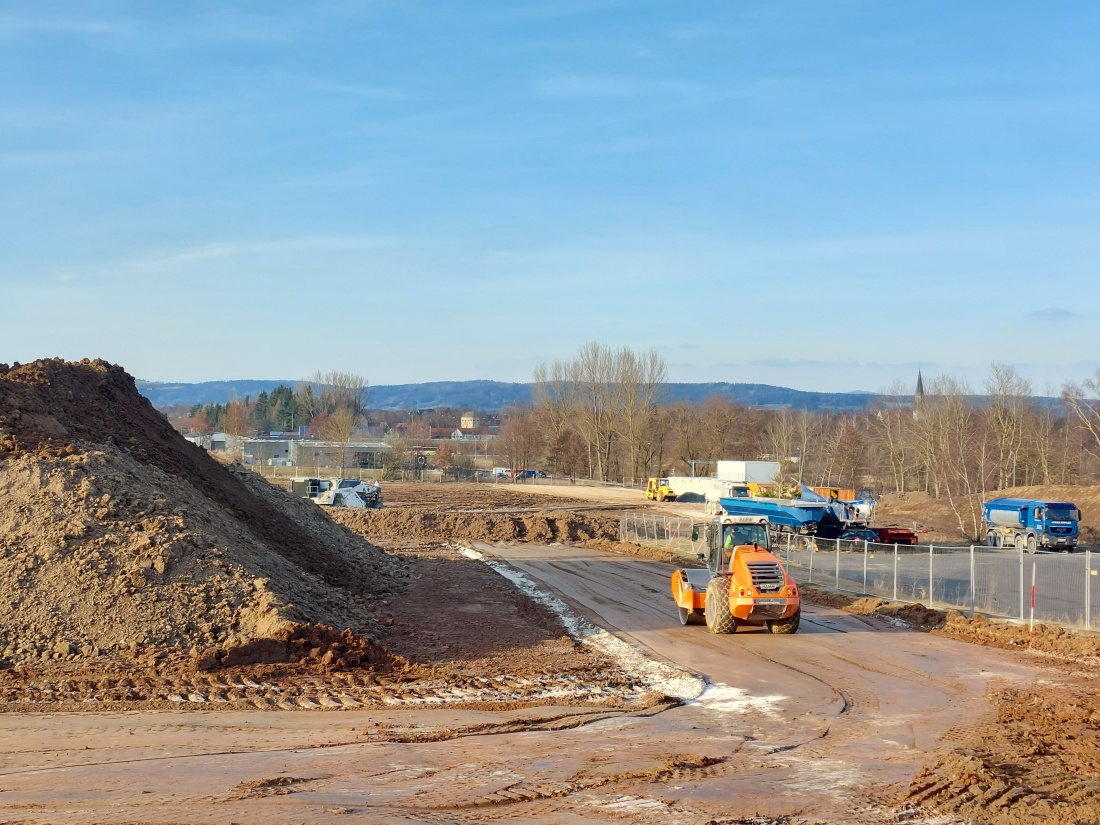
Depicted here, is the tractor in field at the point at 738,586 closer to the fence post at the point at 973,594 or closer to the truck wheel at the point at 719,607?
the truck wheel at the point at 719,607

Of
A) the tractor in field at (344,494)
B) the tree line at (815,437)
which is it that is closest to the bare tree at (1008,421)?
the tree line at (815,437)

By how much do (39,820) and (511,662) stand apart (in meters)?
8.80

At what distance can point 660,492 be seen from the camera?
244ft

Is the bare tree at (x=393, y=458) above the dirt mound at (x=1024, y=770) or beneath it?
above

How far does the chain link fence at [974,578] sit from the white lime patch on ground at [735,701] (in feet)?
22.0

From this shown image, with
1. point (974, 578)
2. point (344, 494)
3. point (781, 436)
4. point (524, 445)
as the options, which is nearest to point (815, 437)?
point (781, 436)

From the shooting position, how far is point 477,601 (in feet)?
77.9

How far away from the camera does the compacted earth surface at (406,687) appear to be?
29.9ft

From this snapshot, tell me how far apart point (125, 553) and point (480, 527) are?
29728 millimetres

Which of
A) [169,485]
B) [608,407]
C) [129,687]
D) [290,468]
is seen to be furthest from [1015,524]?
[290,468]

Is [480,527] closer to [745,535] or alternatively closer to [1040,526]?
[1040,526]

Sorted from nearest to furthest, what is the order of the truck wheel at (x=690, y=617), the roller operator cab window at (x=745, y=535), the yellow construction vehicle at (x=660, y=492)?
the roller operator cab window at (x=745, y=535) → the truck wheel at (x=690, y=617) → the yellow construction vehicle at (x=660, y=492)

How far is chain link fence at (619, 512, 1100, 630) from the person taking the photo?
19.0 meters

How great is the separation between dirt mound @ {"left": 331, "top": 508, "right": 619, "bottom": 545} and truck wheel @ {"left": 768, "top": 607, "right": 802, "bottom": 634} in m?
25.6
